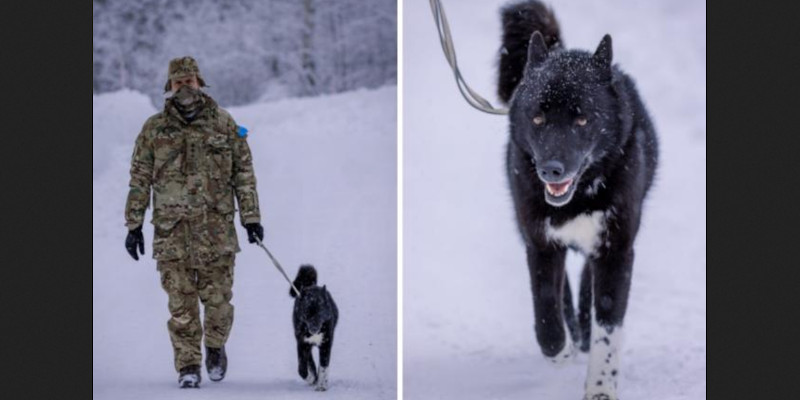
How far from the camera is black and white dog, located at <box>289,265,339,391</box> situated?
214 inches

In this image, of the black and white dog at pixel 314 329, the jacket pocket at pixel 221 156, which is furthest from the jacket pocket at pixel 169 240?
the black and white dog at pixel 314 329

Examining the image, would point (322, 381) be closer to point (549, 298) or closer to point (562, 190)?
point (549, 298)

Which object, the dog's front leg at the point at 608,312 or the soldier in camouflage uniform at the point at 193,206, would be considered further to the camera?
the soldier in camouflage uniform at the point at 193,206

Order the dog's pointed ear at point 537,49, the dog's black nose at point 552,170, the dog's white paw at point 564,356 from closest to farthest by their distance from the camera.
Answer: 1. the dog's black nose at point 552,170
2. the dog's pointed ear at point 537,49
3. the dog's white paw at point 564,356

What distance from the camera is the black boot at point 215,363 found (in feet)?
17.8

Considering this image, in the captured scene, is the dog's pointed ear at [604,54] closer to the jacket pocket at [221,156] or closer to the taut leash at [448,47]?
the taut leash at [448,47]

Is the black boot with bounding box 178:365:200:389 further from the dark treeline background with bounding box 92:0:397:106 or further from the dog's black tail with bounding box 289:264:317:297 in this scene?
the dark treeline background with bounding box 92:0:397:106

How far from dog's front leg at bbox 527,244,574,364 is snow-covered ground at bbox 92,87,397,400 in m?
0.72

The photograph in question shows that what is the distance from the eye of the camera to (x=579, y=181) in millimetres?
4980

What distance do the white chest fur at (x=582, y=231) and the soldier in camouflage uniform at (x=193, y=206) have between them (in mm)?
1376

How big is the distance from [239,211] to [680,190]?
6.63ft

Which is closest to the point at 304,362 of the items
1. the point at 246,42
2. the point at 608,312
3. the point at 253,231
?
the point at 253,231

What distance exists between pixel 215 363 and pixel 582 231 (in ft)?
5.86

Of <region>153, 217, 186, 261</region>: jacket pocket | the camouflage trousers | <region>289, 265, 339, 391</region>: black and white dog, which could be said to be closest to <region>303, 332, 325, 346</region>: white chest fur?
<region>289, 265, 339, 391</region>: black and white dog
